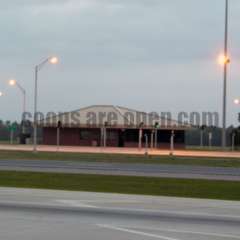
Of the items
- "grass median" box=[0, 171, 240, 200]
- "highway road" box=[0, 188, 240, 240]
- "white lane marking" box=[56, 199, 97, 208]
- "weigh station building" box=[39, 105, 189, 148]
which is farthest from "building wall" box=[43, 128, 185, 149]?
"white lane marking" box=[56, 199, 97, 208]

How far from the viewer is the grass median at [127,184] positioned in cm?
2214

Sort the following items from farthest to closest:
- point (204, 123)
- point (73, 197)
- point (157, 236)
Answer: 1. point (204, 123)
2. point (73, 197)
3. point (157, 236)

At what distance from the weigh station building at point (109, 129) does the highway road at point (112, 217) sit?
6655 cm

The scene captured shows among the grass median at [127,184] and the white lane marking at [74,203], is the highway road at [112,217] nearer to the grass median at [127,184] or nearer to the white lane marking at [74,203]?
the white lane marking at [74,203]

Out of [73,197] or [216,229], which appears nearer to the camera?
[216,229]

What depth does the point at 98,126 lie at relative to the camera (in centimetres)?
8581

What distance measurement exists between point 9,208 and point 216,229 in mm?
5146

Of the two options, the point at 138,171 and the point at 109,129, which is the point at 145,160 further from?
the point at 109,129

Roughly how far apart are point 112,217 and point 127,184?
407 inches

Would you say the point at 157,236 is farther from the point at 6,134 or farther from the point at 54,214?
the point at 6,134

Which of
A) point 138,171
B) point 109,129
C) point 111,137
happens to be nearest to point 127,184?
point 138,171

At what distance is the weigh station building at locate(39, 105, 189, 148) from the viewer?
86.6m

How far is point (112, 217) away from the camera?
49.2 ft

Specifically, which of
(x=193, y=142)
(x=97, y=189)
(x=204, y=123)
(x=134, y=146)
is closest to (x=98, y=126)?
(x=134, y=146)
